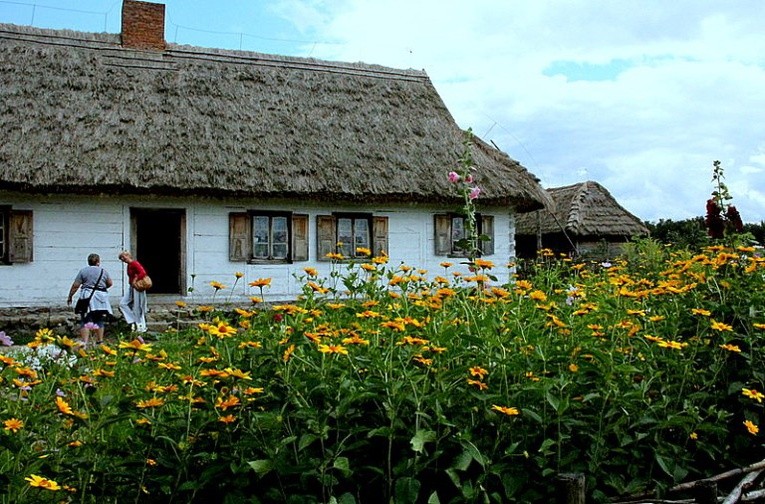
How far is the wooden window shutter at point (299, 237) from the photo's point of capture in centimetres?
1303

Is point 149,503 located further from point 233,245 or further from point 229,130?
point 229,130

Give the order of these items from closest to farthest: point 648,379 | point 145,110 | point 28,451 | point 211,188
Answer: point 28,451
point 648,379
point 211,188
point 145,110

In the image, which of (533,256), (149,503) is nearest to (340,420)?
(149,503)

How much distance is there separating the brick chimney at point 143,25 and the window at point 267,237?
411cm

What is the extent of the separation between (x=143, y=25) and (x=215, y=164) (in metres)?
3.95

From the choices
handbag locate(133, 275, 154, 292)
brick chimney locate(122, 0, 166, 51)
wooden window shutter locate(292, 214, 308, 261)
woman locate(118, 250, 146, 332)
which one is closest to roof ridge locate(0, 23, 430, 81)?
brick chimney locate(122, 0, 166, 51)

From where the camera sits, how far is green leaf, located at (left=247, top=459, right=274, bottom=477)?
7.61 feet

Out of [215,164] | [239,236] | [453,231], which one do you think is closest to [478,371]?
[215,164]

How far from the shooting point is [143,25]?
575 inches

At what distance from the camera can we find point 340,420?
2541mm

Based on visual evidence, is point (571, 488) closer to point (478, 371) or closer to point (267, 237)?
point (478, 371)

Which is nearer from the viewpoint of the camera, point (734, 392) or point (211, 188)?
point (734, 392)

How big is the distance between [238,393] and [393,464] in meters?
0.55

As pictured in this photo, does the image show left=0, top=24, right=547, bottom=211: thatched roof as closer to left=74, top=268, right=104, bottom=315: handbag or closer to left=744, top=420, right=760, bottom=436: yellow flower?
Result: left=74, top=268, right=104, bottom=315: handbag
